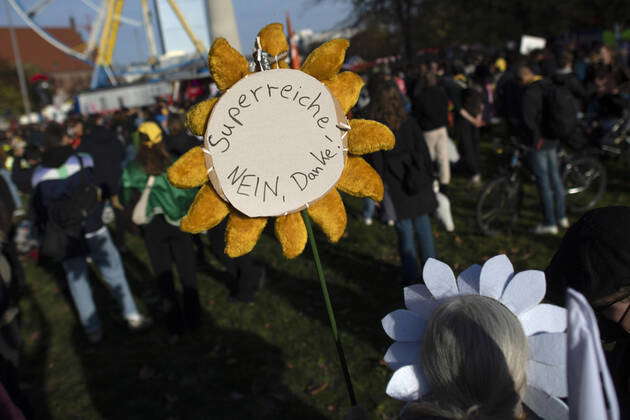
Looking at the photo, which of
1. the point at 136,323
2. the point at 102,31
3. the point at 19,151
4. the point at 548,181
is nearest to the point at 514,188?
the point at 548,181

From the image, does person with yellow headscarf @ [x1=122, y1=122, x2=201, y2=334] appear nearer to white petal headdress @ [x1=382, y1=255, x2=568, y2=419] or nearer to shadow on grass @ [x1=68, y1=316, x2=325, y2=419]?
shadow on grass @ [x1=68, y1=316, x2=325, y2=419]

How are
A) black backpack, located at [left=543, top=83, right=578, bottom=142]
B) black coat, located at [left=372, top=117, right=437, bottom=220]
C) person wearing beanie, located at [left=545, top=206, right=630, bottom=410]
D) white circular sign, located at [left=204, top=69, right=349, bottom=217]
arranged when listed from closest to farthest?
person wearing beanie, located at [left=545, top=206, right=630, bottom=410] < white circular sign, located at [left=204, top=69, right=349, bottom=217] < black coat, located at [left=372, top=117, right=437, bottom=220] < black backpack, located at [left=543, top=83, right=578, bottom=142]

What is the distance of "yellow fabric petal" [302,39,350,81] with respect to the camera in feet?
5.52

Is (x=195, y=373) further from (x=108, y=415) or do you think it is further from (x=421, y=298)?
(x=421, y=298)

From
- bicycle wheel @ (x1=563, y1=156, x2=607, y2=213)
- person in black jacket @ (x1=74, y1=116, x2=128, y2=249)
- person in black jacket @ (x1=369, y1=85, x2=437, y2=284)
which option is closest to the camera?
person in black jacket @ (x1=369, y1=85, x2=437, y2=284)

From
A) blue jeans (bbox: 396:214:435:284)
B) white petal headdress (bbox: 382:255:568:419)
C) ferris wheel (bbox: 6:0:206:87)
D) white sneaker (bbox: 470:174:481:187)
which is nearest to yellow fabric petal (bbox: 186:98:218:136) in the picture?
white petal headdress (bbox: 382:255:568:419)

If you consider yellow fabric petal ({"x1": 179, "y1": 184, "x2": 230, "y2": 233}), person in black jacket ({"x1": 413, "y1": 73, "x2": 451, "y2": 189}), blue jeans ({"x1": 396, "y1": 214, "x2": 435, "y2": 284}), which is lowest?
blue jeans ({"x1": 396, "y1": 214, "x2": 435, "y2": 284})

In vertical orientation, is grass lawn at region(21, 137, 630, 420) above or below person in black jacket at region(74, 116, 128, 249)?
Result: below

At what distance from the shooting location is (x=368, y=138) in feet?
5.61

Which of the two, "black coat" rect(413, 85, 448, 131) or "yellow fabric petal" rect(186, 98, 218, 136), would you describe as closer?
"yellow fabric petal" rect(186, 98, 218, 136)

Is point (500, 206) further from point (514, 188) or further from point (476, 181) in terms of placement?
point (476, 181)

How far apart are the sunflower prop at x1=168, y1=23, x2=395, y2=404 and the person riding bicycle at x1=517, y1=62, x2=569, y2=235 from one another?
3358 millimetres

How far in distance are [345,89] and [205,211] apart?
62 cm

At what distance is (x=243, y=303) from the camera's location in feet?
15.1
